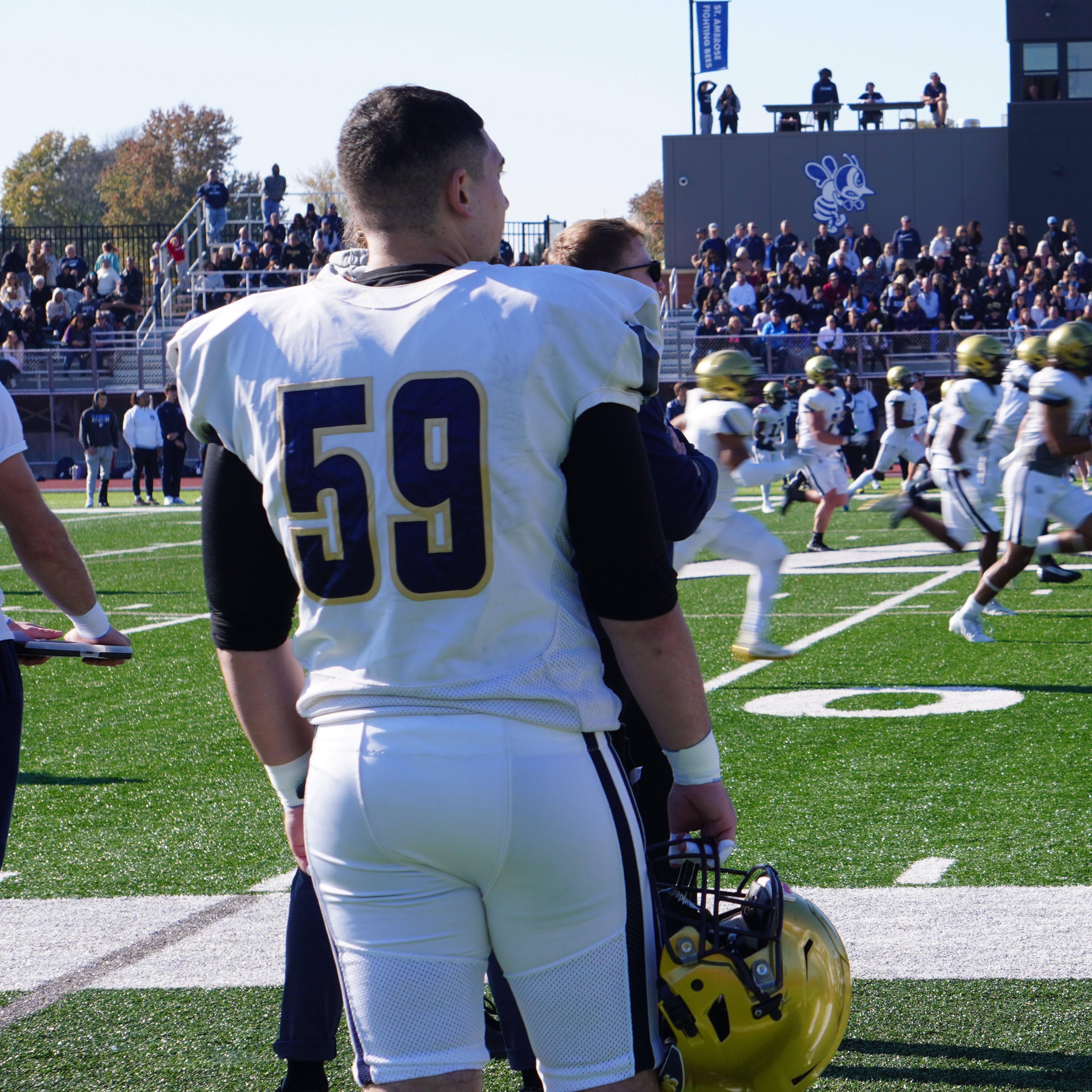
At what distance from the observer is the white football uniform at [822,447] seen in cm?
1415

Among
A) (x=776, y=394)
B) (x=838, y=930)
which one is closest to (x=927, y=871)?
(x=838, y=930)

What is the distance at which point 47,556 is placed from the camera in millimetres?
3068

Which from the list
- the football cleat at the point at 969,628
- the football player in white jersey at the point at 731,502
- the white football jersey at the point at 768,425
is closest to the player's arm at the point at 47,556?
the football player in white jersey at the point at 731,502

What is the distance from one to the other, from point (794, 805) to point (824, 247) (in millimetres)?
→ 26843

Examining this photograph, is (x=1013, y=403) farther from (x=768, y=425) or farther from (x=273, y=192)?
(x=273, y=192)

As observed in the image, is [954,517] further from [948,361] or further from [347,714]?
[948,361]

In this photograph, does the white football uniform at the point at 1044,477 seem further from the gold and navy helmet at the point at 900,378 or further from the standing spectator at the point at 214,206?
the standing spectator at the point at 214,206

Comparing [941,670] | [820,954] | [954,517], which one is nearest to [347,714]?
[820,954]

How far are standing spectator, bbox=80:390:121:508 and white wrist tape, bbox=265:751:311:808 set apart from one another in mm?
20584

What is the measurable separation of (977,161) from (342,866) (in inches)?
1338

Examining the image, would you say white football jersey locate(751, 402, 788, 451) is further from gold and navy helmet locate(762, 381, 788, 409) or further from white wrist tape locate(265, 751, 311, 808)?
white wrist tape locate(265, 751, 311, 808)

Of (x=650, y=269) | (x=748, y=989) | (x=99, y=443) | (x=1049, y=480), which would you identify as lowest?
(x=99, y=443)

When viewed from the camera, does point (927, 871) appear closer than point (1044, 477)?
Yes

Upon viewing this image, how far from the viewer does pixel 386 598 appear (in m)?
1.73
